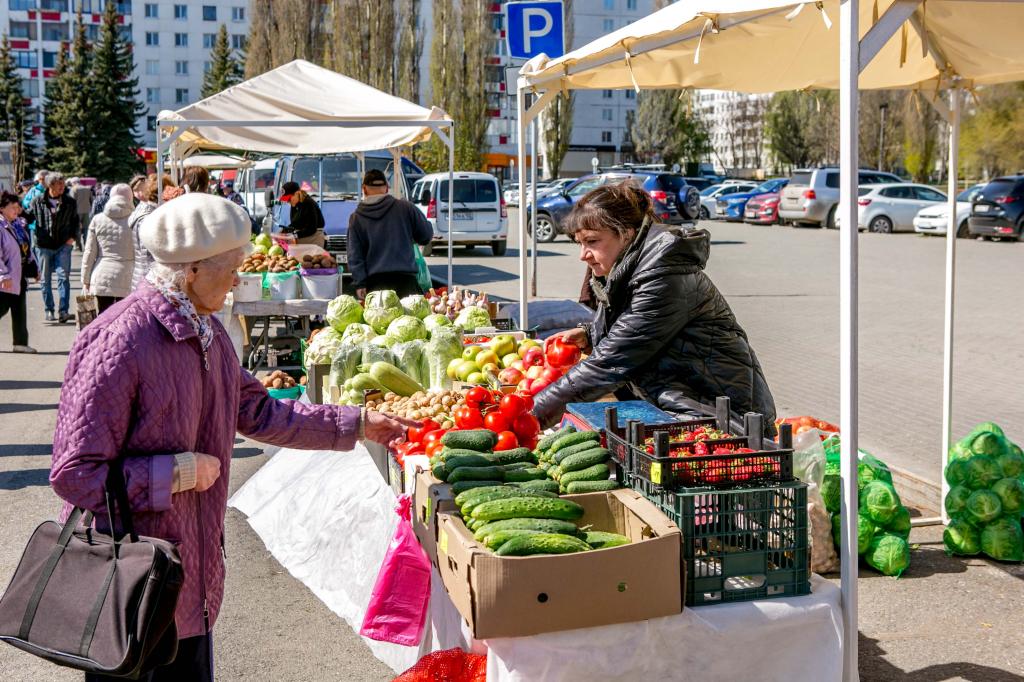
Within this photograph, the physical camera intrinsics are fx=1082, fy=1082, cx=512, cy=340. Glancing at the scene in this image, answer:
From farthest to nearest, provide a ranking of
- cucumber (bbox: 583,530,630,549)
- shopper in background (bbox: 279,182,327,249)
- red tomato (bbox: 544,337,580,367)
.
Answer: shopper in background (bbox: 279,182,327,249), red tomato (bbox: 544,337,580,367), cucumber (bbox: 583,530,630,549)

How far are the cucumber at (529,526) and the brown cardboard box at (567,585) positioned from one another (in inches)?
1.7

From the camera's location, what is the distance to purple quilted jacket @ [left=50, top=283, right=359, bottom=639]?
272 centimetres

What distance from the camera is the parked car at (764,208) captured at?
3612cm

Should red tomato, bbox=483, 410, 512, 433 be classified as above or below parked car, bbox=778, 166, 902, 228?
below

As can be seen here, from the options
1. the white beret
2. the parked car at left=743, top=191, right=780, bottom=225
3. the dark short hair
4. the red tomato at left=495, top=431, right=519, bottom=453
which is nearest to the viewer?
the white beret

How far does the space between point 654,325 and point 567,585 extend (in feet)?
5.61

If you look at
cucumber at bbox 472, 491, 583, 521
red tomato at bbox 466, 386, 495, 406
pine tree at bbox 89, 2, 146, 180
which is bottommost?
cucumber at bbox 472, 491, 583, 521

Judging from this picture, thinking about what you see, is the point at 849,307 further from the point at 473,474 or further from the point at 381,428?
the point at 381,428

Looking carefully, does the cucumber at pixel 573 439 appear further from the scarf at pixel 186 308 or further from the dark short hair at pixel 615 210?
the scarf at pixel 186 308

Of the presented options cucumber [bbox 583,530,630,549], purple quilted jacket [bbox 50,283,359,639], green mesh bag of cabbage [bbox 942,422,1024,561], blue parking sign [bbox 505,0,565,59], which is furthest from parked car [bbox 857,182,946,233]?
purple quilted jacket [bbox 50,283,359,639]

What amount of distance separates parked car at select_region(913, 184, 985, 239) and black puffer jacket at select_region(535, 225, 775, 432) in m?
26.4

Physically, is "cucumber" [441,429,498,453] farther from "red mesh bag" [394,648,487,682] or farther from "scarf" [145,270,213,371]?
"scarf" [145,270,213,371]

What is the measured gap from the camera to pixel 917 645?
463cm

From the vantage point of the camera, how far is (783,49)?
5.75m
